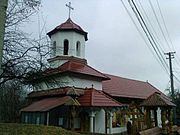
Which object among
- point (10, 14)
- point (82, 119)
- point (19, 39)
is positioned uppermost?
point (10, 14)

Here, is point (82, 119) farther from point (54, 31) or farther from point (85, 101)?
point (54, 31)

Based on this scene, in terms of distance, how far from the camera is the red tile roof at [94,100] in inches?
919

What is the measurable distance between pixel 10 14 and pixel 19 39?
1.19 metres

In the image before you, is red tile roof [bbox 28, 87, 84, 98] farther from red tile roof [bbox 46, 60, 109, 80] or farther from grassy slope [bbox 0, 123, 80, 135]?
grassy slope [bbox 0, 123, 80, 135]

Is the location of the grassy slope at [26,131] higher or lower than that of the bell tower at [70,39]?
lower

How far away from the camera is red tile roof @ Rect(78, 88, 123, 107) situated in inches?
919

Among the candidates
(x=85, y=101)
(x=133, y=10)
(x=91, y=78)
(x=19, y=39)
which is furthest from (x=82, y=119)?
(x=133, y=10)

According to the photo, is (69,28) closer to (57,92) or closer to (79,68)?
(79,68)

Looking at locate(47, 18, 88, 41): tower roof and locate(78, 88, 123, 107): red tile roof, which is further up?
locate(47, 18, 88, 41): tower roof

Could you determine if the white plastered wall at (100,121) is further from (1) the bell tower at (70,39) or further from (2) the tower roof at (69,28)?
(2) the tower roof at (69,28)

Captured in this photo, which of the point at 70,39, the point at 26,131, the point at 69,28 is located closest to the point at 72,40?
the point at 70,39

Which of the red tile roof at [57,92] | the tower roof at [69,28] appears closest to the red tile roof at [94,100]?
the red tile roof at [57,92]

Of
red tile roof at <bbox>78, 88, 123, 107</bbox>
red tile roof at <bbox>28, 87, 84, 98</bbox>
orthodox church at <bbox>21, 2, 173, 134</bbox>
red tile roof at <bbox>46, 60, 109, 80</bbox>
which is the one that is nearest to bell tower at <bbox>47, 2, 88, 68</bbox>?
orthodox church at <bbox>21, 2, 173, 134</bbox>

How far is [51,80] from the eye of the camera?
13.8m
